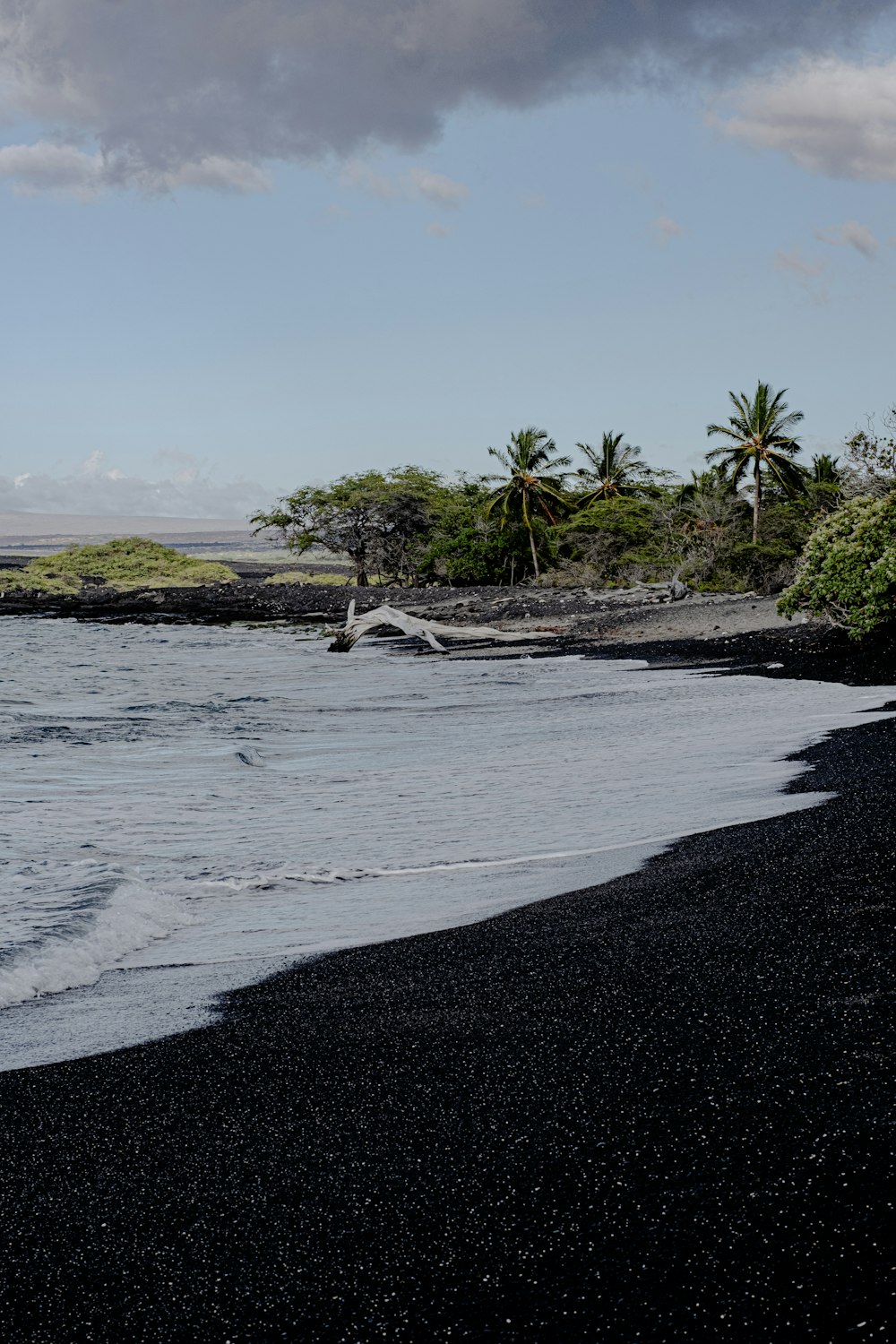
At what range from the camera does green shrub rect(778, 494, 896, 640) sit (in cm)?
1769

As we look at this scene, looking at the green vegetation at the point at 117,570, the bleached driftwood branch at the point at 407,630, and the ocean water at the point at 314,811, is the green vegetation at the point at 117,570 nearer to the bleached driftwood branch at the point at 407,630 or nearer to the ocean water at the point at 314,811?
the bleached driftwood branch at the point at 407,630

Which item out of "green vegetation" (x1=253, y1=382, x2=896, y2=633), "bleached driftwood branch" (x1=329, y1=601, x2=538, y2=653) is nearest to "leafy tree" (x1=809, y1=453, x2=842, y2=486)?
→ "green vegetation" (x1=253, y1=382, x2=896, y2=633)

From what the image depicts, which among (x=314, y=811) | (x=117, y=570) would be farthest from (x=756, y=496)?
(x=117, y=570)

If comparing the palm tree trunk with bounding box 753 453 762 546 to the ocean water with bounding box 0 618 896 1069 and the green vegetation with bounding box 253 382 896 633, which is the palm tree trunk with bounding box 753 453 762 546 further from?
the ocean water with bounding box 0 618 896 1069

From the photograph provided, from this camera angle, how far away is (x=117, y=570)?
7088 centimetres

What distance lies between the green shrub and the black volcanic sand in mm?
14829

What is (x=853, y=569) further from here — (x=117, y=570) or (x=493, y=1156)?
(x=117, y=570)

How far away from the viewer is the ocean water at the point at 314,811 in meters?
4.85

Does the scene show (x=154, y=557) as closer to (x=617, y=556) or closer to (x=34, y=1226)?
(x=617, y=556)

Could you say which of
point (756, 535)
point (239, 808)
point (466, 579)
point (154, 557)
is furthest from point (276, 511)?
point (239, 808)

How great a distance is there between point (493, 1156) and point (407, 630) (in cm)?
2360

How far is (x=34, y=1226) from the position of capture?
2.46m

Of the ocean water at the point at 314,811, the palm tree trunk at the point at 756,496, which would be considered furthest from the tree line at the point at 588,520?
the ocean water at the point at 314,811

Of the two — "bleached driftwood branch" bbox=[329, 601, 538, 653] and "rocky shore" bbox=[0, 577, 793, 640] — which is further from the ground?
"rocky shore" bbox=[0, 577, 793, 640]
